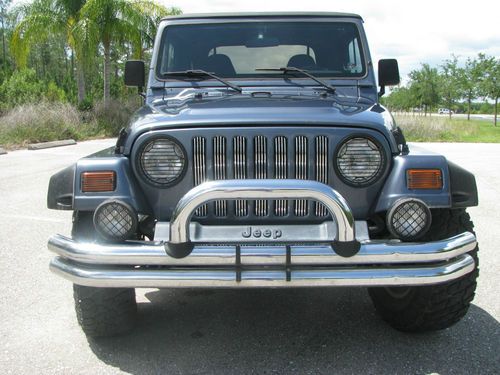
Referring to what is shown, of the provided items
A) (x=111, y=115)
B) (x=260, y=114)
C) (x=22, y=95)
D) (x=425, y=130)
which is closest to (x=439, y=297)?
(x=260, y=114)

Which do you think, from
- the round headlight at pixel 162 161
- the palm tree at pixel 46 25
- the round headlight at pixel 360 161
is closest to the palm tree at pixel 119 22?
the palm tree at pixel 46 25

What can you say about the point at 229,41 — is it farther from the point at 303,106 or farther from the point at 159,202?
the point at 159,202

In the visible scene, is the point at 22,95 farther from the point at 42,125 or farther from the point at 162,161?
the point at 162,161

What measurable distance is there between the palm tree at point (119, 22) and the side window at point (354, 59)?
18571mm

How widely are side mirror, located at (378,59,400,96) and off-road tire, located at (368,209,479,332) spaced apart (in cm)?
149

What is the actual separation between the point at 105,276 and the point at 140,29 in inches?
822

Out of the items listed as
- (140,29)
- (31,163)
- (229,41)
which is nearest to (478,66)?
(140,29)

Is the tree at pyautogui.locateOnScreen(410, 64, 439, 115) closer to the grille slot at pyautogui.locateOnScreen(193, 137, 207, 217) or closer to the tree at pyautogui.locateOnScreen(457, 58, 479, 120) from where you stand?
the tree at pyautogui.locateOnScreen(457, 58, 479, 120)

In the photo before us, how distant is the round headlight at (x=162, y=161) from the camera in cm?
262

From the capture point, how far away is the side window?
3701 millimetres

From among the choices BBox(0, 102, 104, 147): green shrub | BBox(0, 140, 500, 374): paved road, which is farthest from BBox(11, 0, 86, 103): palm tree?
BBox(0, 140, 500, 374): paved road

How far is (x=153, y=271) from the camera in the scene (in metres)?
2.34

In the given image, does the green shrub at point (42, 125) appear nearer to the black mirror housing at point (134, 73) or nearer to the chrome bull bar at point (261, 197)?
the black mirror housing at point (134, 73)

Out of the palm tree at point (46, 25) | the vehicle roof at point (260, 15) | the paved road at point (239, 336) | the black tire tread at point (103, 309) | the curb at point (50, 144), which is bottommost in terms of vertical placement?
the curb at point (50, 144)
